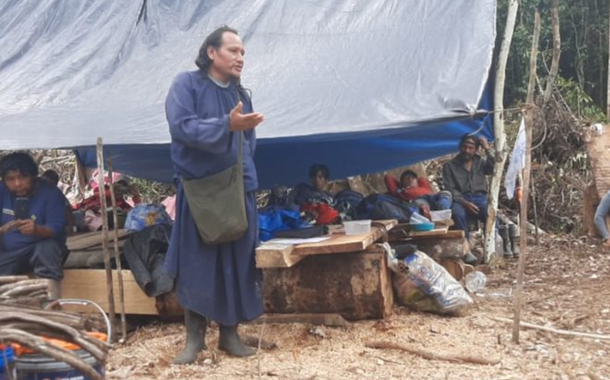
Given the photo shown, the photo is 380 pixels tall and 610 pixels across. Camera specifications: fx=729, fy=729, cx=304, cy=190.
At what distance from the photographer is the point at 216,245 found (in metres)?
3.54

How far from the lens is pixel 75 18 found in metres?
5.51

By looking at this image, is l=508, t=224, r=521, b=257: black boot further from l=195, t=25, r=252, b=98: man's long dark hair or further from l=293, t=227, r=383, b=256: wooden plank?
l=195, t=25, r=252, b=98: man's long dark hair

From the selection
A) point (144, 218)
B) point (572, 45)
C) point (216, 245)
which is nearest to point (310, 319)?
point (216, 245)

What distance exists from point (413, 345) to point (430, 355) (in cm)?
19

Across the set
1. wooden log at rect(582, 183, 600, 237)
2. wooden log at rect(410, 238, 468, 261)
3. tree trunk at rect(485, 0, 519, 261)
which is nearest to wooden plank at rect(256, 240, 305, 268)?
wooden log at rect(410, 238, 468, 261)

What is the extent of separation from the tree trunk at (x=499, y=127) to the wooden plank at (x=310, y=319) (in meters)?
2.30

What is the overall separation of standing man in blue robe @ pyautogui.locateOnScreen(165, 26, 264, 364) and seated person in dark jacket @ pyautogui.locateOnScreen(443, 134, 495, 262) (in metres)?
3.37

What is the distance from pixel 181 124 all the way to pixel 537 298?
115 inches

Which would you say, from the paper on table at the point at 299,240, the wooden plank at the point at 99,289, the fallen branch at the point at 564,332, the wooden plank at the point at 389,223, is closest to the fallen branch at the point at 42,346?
the paper on table at the point at 299,240

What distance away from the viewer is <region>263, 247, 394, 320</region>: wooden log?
161 inches

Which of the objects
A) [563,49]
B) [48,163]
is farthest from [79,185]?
[563,49]

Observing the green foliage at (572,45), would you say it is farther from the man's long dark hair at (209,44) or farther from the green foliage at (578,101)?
the man's long dark hair at (209,44)

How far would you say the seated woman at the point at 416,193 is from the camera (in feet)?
20.1

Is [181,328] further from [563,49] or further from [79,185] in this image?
[563,49]
